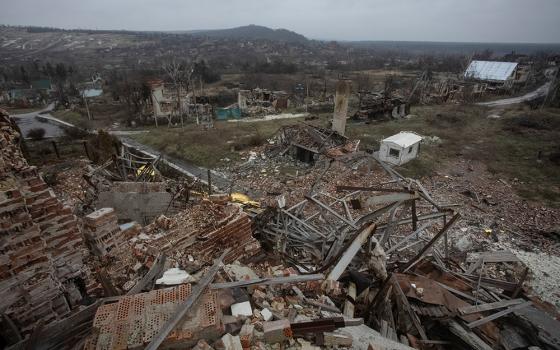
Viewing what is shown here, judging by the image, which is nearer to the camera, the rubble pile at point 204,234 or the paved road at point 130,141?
the rubble pile at point 204,234

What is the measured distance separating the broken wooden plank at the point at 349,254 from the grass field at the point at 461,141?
9.83 meters

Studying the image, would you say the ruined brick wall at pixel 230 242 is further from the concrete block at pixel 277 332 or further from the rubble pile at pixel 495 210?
the rubble pile at pixel 495 210

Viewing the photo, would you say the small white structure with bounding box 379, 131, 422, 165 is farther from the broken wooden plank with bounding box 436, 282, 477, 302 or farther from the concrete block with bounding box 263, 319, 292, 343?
the concrete block with bounding box 263, 319, 292, 343

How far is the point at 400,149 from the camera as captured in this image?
1370 centimetres

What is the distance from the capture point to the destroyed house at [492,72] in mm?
42188

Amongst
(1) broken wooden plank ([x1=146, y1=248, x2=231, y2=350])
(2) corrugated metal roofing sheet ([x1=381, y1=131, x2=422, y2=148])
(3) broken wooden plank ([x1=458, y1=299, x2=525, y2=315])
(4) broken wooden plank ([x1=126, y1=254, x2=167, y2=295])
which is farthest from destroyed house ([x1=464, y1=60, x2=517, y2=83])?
(1) broken wooden plank ([x1=146, y1=248, x2=231, y2=350])

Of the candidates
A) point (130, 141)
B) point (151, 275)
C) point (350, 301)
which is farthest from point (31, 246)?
point (130, 141)

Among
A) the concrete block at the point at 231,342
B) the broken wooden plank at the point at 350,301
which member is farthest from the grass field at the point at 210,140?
the concrete block at the point at 231,342

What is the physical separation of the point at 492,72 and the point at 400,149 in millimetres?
42310

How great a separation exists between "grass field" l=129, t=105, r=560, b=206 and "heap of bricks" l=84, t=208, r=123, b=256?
10965 mm

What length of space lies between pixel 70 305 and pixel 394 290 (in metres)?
4.65

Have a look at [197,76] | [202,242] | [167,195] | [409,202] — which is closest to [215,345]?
[202,242]

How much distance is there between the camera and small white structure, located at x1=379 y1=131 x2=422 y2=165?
543 inches

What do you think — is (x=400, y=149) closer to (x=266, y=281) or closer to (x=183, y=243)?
(x=183, y=243)
